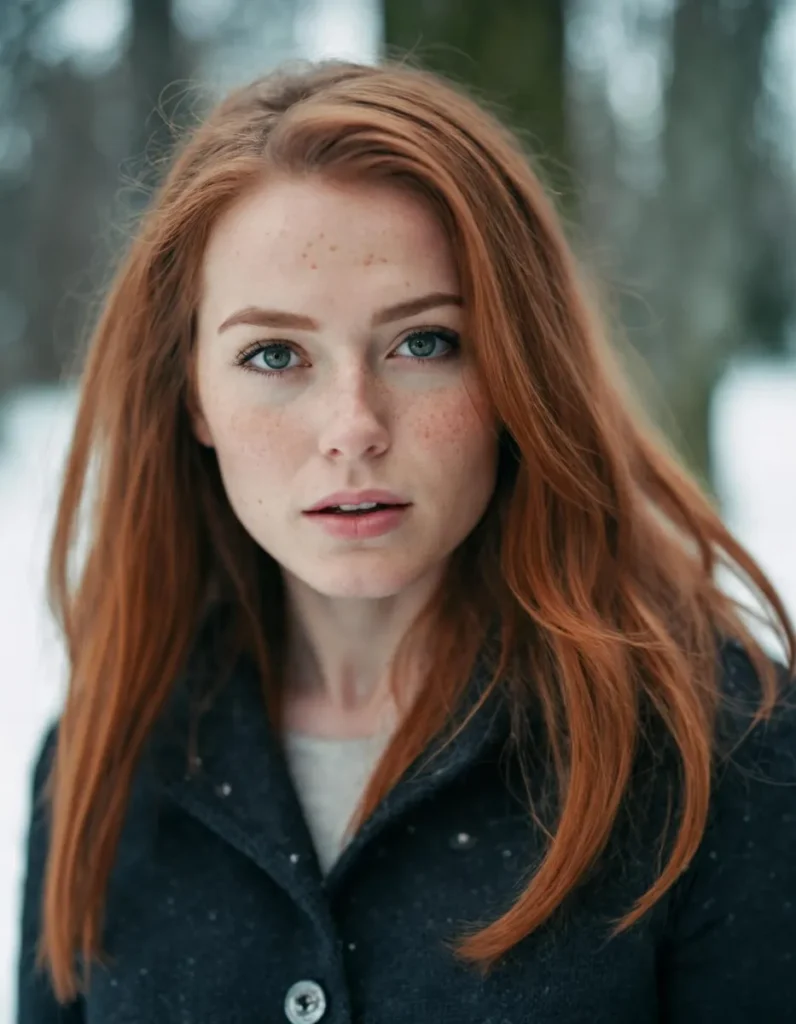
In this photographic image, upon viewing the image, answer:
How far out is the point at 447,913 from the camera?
100cm

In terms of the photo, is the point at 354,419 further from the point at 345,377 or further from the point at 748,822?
the point at 748,822

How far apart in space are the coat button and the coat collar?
6cm

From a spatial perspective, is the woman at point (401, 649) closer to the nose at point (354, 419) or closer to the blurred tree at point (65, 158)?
the nose at point (354, 419)

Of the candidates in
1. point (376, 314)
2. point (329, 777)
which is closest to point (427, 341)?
point (376, 314)

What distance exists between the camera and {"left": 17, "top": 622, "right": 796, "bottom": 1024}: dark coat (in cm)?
97

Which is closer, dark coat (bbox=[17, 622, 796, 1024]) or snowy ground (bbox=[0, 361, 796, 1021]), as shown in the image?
dark coat (bbox=[17, 622, 796, 1024])

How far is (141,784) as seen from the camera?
1139 mm

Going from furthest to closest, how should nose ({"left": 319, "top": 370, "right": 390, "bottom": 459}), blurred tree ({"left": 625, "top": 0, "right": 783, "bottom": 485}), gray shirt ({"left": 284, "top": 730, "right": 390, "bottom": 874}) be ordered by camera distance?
blurred tree ({"left": 625, "top": 0, "right": 783, "bottom": 485}), gray shirt ({"left": 284, "top": 730, "right": 390, "bottom": 874}), nose ({"left": 319, "top": 370, "right": 390, "bottom": 459})

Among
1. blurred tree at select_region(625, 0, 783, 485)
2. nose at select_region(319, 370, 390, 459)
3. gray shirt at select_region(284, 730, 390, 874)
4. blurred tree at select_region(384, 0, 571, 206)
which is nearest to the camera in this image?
nose at select_region(319, 370, 390, 459)

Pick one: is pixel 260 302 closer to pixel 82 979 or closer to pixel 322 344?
pixel 322 344

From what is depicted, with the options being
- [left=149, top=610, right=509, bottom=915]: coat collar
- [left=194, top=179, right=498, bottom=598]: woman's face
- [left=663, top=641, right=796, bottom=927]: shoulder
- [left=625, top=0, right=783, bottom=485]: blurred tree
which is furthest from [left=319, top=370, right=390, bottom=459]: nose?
[left=625, top=0, right=783, bottom=485]: blurred tree

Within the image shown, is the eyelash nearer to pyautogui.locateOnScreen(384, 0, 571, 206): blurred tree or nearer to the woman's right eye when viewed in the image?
the woman's right eye

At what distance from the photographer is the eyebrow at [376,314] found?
0.93 metres

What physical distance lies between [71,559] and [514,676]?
0.48 meters
